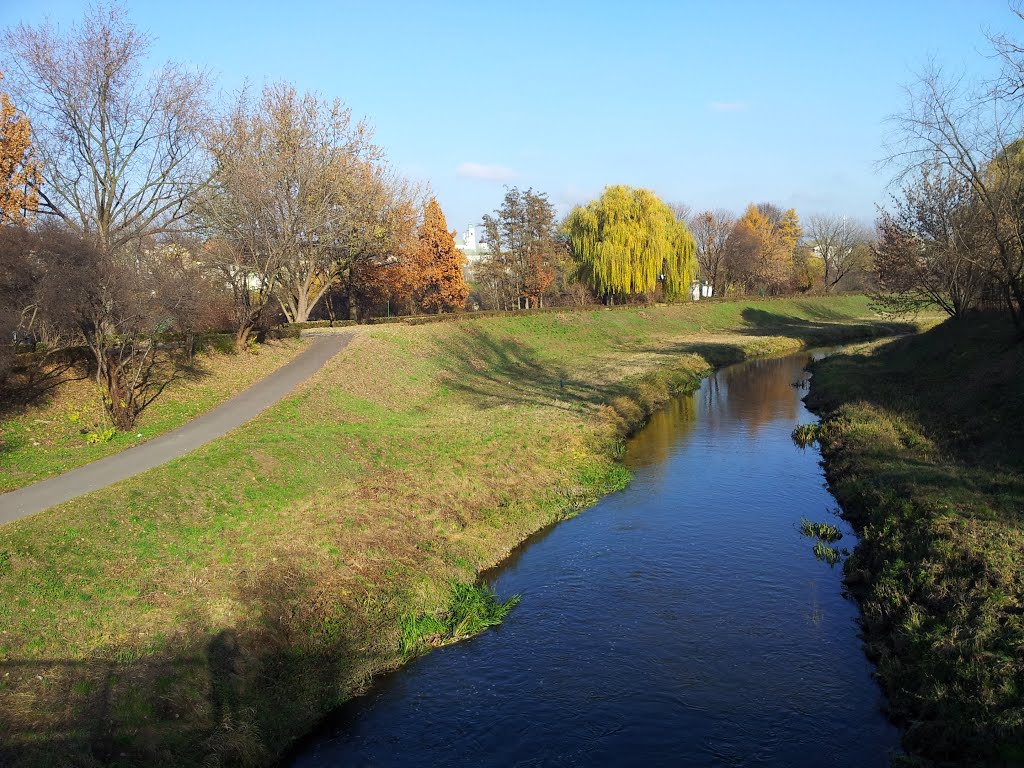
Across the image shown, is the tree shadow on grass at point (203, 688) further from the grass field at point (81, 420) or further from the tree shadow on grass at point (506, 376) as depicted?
the tree shadow on grass at point (506, 376)

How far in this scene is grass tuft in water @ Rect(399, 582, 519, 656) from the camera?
11914 millimetres

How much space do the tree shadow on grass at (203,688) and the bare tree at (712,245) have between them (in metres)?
78.7

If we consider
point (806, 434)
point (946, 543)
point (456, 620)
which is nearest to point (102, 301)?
point (456, 620)

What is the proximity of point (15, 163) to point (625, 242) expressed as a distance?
1679 inches

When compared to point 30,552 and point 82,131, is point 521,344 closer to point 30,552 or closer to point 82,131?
point 82,131

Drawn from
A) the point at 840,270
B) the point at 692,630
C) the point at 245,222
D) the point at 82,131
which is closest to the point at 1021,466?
the point at 692,630

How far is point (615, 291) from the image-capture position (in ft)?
198

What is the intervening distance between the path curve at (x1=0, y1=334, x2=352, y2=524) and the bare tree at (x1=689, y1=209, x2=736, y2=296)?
217ft

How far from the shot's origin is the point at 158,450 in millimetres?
16781

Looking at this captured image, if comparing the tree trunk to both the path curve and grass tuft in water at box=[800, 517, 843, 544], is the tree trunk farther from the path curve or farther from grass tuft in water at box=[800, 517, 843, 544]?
grass tuft in water at box=[800, 517, 843, 544]

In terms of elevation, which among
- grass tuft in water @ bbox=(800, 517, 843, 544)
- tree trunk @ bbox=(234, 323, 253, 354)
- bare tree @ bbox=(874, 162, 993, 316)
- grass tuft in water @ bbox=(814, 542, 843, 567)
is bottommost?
grass tuft in water @ bbox=(814, 542, 843, 567)

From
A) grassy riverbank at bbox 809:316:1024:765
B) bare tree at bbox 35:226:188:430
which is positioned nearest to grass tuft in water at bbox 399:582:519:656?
grassy riverbank at bbox 809:316:1024:765

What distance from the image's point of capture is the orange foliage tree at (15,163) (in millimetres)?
24984

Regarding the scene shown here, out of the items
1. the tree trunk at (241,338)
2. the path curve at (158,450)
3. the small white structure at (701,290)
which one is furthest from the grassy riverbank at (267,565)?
the small white structure at (701,290)
